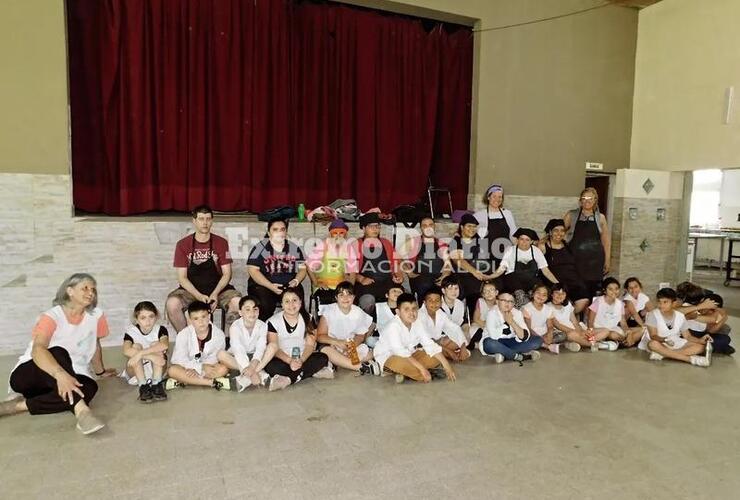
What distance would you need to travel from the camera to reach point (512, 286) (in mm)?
4602

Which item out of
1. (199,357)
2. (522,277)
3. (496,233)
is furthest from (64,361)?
(496,233)

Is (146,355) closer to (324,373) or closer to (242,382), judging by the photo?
(242,382)

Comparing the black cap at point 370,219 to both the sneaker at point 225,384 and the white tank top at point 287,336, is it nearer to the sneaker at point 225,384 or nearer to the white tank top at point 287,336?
the white tank top at point 287,336

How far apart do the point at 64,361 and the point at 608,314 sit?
414 cm

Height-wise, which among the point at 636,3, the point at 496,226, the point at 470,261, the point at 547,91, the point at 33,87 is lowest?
the point at 470,261

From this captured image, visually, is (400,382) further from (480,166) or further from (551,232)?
(480,166)

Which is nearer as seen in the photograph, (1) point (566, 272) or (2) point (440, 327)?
(2) point (440, 327)

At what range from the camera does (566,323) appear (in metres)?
4.41

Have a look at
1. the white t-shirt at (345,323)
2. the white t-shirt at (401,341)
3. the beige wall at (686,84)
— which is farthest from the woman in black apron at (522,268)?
the beige wall at (686,84)

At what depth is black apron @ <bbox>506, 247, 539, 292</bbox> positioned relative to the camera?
459 cm

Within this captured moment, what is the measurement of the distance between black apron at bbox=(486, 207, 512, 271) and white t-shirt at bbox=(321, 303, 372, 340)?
1619 millimetres

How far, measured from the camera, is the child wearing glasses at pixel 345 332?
368 cm

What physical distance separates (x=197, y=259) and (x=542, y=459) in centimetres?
281

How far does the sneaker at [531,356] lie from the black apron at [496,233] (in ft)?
3.34
